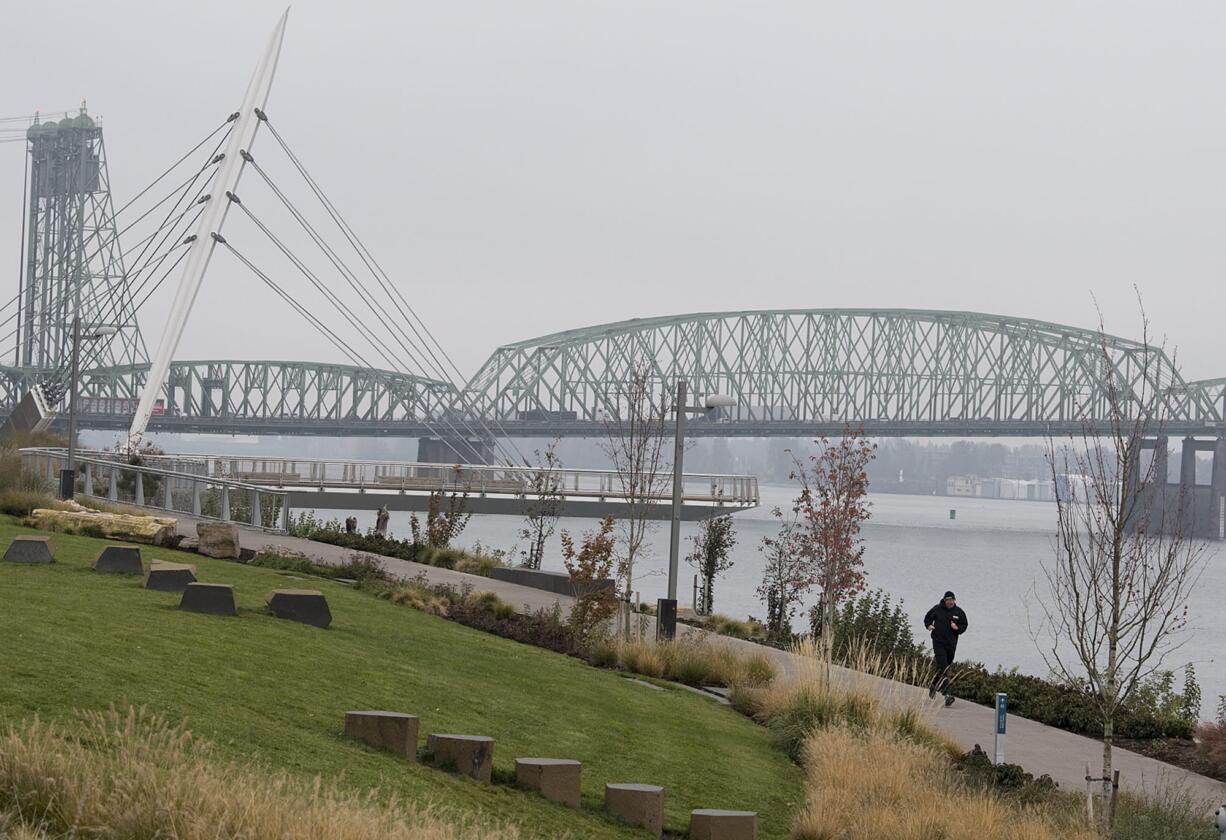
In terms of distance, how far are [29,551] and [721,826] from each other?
401 inches

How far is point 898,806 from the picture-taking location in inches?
436

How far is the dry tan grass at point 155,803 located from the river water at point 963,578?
14.3 metres

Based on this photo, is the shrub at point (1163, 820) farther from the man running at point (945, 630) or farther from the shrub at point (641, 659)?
the shrub at point (641, 659)

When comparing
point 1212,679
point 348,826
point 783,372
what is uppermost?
point 783,372

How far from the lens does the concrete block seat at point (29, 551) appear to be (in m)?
16.3

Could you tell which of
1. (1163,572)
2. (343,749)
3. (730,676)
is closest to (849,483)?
(730,676)

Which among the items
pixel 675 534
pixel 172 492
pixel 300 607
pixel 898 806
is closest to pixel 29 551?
pixel 300 607

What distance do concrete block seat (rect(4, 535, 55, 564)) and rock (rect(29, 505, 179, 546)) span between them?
529 cm

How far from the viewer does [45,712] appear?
26.2 ft

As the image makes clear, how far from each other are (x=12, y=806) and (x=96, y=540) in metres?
15.7

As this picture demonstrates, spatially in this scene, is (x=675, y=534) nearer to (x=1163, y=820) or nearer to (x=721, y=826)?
(x=1163, y=820)

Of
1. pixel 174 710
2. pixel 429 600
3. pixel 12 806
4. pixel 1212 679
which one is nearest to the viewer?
pixel 12 806

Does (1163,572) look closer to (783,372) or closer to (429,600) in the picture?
(429,600)

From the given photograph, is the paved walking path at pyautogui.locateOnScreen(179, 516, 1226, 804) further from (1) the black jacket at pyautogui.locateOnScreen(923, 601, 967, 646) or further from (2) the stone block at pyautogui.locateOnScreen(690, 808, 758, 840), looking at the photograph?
(2) the stone block at pyautogui.locateOnScreen(690, 808, 758, 840)
